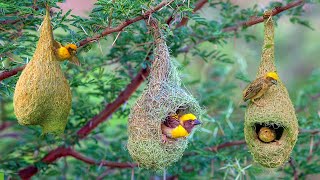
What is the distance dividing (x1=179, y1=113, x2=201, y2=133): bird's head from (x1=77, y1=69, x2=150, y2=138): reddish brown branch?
0.87 meters

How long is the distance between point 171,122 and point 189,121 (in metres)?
0.14

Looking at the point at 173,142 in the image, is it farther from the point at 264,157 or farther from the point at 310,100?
the point at 310,100

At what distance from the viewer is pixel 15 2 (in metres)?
2.72

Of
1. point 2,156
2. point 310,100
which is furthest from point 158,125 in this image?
point 310,100

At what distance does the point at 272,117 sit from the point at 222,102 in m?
2.18

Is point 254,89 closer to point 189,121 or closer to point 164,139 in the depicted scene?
point 189,121

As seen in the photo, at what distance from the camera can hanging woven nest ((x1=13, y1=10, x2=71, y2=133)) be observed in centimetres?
237

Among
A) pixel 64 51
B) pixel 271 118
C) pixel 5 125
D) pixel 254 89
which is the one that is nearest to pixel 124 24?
pixel 64 51

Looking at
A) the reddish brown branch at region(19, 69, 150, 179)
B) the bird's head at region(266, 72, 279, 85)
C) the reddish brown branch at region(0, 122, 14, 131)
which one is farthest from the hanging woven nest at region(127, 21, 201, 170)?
the reddish brown branch at region(0, 122, 14, 131)

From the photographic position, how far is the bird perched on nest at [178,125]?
2.65 metres

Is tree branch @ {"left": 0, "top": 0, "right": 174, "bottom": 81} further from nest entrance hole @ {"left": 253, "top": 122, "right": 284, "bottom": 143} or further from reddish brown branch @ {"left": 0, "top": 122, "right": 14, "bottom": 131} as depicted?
reddish brown branch @ {"left": 0, "top": 122, "right": 14, "bottom": 131}

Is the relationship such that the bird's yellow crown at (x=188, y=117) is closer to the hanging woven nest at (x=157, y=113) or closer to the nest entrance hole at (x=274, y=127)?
the hanging woven nest at (x=157, y=113)

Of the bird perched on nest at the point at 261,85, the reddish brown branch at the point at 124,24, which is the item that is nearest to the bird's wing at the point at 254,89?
the bird perched on nest at the point at 261,85

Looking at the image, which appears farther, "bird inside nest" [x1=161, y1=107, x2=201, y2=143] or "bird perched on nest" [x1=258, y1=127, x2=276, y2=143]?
"bird perched on nest" [x1=258, y1=127, x2=276, y2=143]
